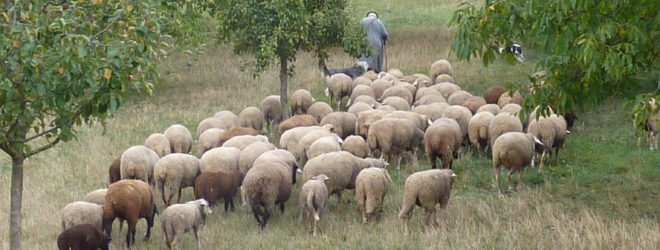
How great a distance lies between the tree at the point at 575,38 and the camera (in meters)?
9.60

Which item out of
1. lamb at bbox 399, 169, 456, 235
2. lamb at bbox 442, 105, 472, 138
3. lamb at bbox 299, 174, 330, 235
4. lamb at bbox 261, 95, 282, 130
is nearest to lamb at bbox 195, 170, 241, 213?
lamb at bbox 299, 174, 330, 235

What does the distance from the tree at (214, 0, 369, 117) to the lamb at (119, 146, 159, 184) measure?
16.7 feet

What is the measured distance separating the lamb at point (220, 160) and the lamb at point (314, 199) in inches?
85.0

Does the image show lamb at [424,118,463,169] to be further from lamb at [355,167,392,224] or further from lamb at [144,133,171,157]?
lamb at [144,133,171,157]

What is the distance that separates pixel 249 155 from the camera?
1498 cm

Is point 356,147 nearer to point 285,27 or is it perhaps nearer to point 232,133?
point 232,133

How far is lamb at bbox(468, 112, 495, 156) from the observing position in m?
17.1

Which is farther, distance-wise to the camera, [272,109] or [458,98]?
[272,109]

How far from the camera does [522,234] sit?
1220cm

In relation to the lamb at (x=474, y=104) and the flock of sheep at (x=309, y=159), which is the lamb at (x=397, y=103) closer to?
the flock of sheep at (x=309, y=159)

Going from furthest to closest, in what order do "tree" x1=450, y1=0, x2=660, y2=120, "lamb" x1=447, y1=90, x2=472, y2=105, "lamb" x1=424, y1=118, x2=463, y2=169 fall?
"lamb" x1=447, y1=90, x2=472, y2=105 → "lamb" x1=424, y1=118, x2=463, y2=169 → "tree" x1=450, y1=0, x2=660, y2=120

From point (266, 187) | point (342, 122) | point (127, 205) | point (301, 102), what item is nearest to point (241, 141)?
point (342, 122)

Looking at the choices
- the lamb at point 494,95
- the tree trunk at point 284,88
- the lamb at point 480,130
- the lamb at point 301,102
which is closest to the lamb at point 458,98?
the lamb at point 494,95

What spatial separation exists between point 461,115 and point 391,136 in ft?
7.72
